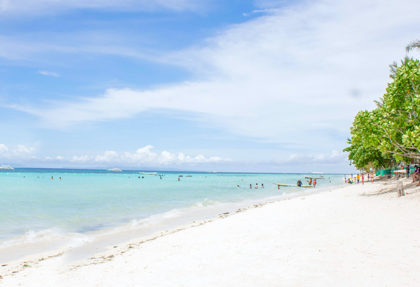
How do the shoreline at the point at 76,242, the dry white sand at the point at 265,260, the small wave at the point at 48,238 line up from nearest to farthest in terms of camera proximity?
1. the dry white sand at the point at 265,260
2. the shoreline at the point at 76,242
3. the small wave at the point at 48,238

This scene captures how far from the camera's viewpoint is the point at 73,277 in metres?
9.32

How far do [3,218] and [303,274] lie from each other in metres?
23.9

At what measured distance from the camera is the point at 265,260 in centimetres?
938

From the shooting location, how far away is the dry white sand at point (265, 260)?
793 cm

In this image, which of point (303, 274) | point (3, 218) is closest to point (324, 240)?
point (303, 274)

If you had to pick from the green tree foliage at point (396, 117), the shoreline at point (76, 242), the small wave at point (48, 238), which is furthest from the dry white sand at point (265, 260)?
the green tree foliage at point (396, 117)

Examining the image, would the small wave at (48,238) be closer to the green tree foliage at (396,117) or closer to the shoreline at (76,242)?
the shoreline at (76,242)

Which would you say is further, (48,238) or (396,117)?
(396,117)

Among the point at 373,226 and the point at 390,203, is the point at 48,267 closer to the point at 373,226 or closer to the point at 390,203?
the point at 373,226

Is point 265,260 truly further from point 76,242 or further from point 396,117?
point 396,117

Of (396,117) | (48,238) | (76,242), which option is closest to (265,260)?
(76,242)

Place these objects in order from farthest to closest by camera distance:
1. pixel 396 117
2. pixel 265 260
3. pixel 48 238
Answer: pixel 396 117 < pixel 48 238 < pixel 265 260

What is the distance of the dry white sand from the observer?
7926mm

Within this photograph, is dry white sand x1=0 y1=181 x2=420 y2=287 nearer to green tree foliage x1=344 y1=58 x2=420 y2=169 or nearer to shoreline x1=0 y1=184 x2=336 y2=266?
shoreline x1=0 y1=184 x2=336 y2=266
